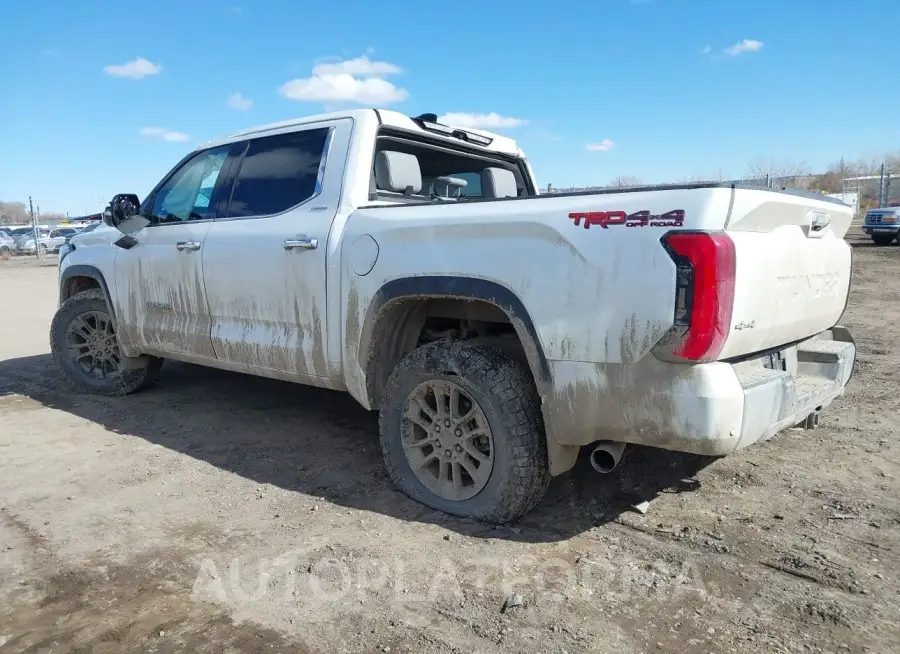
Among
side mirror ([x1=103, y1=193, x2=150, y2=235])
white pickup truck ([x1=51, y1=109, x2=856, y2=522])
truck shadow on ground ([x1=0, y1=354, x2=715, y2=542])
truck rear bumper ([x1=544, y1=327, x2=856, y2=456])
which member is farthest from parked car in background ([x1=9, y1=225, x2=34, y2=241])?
truck rear bumper ([x1=544, y1=327, x2=856, y2=456])

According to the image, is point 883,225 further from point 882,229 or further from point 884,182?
point 884,182

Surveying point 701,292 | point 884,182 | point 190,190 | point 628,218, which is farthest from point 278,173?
point 884,182

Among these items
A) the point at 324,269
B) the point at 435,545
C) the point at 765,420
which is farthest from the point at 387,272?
the point at 765,420

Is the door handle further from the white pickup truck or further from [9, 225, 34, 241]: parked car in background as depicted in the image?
[9, 225, 34, 241]: parked car in background

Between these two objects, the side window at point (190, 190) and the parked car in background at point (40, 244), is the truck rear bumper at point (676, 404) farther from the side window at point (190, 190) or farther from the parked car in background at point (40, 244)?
the parked car in background at point (40, 244)

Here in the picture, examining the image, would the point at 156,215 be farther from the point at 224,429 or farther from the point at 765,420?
the point at 765,420

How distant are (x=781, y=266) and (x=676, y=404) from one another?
759 mm

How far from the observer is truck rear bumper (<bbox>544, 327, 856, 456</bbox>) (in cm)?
250

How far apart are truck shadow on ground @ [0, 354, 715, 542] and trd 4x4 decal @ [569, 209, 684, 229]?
146 centimetres

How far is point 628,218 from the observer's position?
8.41 feet

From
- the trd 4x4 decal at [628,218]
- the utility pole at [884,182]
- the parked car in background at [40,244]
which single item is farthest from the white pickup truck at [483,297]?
the parked car in background at [40,244]

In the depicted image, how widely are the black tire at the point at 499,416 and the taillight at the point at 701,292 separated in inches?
31.8

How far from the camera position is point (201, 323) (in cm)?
449

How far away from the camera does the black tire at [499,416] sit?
119 inches
